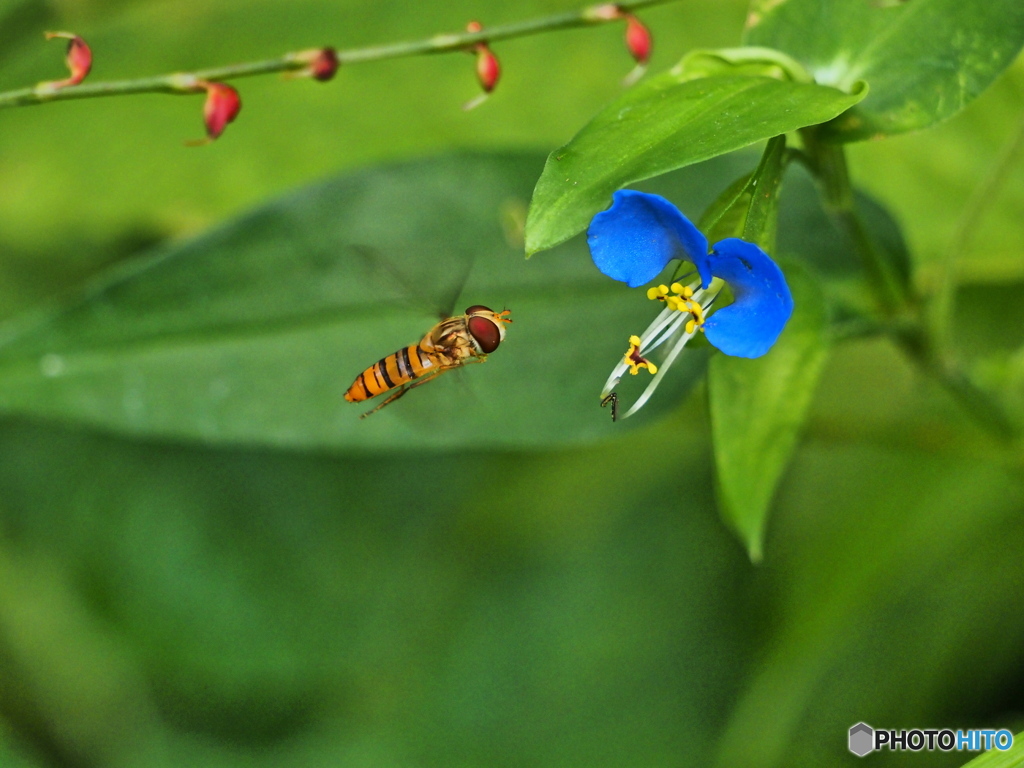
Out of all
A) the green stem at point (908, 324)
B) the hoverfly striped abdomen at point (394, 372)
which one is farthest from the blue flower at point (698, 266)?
the hoverfly striped abdomen at point (394, 372)

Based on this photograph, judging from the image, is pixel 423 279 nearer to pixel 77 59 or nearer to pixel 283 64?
pixel 283 64

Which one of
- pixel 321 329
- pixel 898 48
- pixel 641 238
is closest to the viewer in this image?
pixel 641 238

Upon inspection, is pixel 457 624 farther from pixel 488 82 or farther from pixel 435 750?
pixel 488 82

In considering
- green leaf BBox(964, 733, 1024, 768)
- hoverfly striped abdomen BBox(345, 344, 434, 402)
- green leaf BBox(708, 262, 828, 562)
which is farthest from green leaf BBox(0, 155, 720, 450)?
green leaf BBox(964, 733, 1024, 768)

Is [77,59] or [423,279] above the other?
[77,59]

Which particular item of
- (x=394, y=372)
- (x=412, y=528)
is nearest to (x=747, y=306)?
(x=394, y=372)
